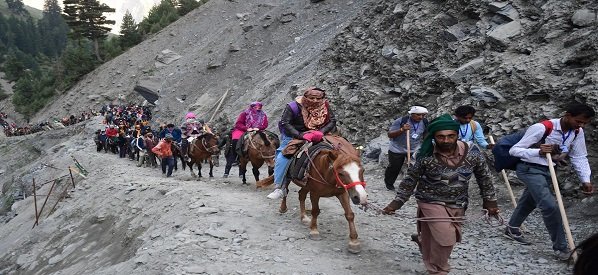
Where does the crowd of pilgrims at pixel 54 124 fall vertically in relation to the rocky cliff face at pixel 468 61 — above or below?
below

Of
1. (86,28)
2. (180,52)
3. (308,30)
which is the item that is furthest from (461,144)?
(86,28)

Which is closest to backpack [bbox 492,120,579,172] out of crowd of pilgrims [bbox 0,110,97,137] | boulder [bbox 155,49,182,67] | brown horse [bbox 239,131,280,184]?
brown horse [bbox 239,131,280,184]

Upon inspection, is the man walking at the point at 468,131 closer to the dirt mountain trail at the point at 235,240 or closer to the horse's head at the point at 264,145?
the dirt mountain trail at the point at 235,240

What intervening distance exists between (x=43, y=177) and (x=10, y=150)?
1927 cm

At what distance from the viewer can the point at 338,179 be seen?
522 cm

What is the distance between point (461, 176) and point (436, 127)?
636 millimetres

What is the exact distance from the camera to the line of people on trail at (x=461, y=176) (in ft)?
13.9

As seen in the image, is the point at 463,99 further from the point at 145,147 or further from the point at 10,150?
the point at 10,150

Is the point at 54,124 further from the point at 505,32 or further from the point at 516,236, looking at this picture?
the point at 516,236

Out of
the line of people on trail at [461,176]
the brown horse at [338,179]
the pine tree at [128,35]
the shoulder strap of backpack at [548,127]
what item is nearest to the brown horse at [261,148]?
the brown horse at [338,179]

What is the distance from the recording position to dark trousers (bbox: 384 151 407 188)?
870cm

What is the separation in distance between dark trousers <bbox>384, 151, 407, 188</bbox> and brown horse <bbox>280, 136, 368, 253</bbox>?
2.72 metres

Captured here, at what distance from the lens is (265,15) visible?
32.6 metres

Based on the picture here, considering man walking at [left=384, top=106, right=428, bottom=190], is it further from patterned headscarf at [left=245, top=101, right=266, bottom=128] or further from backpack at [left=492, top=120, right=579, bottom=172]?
patterned headscarf at [left=245, top=101, right=266, bottom=128]
